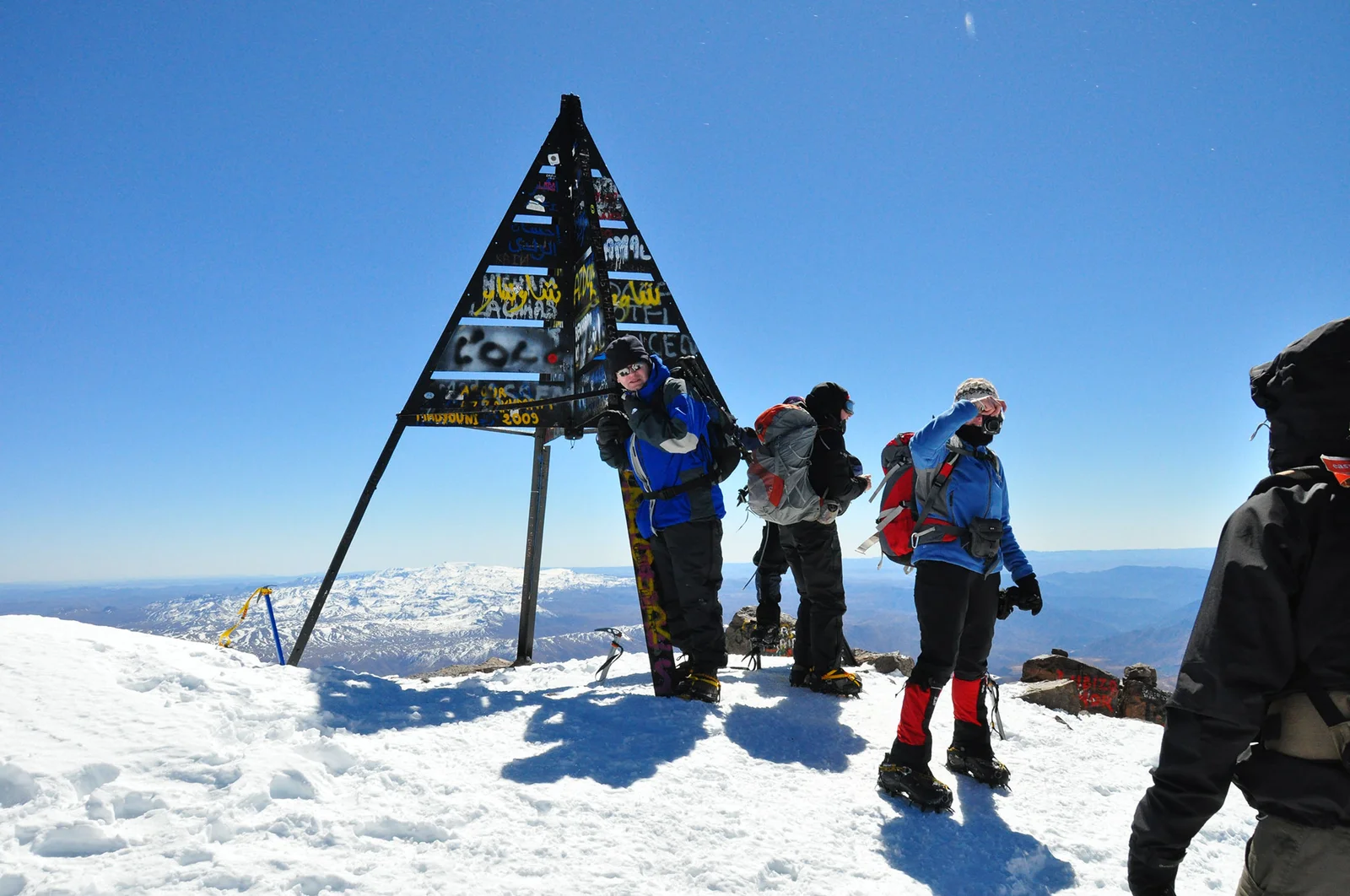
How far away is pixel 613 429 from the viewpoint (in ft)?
18.2

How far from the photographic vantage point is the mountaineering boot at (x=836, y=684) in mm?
5629

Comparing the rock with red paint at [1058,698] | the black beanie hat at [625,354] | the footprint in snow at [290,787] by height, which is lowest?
the rock with red paint at [1058,698]

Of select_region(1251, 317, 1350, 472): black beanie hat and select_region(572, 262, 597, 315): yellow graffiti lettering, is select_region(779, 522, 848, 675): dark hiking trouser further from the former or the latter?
select_region(1251, 317, 1350, 472): black beanie hat

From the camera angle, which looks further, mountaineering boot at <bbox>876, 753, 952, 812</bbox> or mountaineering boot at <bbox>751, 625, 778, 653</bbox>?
mountaineering boot at <bbox>751, 625, 778, 653</bbox>

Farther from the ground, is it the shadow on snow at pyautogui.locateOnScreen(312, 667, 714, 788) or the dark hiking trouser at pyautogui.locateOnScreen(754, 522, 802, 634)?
the dark hiking trouser at pyautogui.locateOnScreen(754, 522, 802, 634)

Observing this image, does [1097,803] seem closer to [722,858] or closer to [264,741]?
[722,858]

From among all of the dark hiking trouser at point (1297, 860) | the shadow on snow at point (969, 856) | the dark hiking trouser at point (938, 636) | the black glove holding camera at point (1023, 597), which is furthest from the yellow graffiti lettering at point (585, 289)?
the dark hiking trouser at point (1297, 860)

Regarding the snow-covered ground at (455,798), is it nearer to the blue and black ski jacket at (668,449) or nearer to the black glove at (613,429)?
the blue and black ski jacket at (668,449)

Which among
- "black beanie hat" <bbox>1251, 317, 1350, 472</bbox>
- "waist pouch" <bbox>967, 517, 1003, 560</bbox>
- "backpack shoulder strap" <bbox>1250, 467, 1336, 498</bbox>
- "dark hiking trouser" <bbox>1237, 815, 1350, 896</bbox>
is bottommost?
"dark hiking trouser" <bbox>1237, 815, 1350, 896</bbox>

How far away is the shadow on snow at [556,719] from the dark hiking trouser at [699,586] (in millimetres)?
456

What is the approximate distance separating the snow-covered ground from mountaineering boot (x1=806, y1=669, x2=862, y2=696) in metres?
1.00

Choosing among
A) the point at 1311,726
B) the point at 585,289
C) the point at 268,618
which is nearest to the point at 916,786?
the point at 1311,726

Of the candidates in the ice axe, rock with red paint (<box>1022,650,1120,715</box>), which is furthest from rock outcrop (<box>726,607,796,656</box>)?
rock with red paint (<box>1022,650,1120,715</box>)

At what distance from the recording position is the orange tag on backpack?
1.35m
